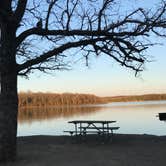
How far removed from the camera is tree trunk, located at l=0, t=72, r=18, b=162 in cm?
1230

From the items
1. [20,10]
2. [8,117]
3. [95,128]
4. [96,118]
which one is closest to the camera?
[8,117]

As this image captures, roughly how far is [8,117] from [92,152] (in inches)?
118

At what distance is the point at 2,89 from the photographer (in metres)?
12.4

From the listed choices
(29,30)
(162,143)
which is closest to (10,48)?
(29,30)

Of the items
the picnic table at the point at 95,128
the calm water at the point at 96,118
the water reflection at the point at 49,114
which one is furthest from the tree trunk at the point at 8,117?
the water reflection at the point at 49,114

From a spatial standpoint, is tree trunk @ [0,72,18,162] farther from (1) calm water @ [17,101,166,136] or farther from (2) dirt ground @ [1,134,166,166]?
(1) calm water @ [17,101,166,136]

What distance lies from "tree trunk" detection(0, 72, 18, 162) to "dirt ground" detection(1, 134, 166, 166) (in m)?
0.41

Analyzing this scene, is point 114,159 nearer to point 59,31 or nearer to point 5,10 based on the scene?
point 59,31

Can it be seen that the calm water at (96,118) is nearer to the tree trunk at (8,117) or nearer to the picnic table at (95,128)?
the picnic table at (95,128)

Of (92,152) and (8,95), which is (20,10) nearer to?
(8,95)

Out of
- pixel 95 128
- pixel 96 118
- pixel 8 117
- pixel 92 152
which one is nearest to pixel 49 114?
pixel 96 118

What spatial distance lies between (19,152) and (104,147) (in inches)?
113

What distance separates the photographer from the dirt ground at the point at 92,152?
38.9 feet

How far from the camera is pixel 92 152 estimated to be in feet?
45.5
